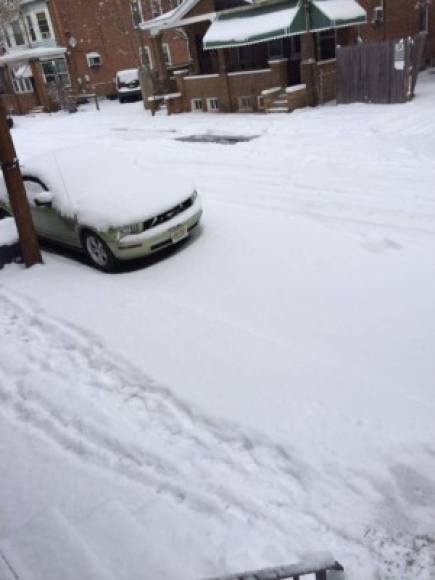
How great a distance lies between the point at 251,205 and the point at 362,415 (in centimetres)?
578

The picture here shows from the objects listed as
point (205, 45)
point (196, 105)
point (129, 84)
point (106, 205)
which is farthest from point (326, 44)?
point (106, 205)

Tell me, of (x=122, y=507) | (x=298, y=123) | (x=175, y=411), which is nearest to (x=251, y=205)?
(x=175, y=411)

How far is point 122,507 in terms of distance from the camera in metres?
3.53

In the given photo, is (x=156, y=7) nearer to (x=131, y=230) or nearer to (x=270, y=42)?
(x=270, y=42)

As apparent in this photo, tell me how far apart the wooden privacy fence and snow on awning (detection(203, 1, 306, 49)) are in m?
1.94

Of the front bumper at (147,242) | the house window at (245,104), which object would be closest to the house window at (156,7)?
the house window at (245,104)

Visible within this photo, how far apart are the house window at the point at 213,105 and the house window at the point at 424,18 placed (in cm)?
1088

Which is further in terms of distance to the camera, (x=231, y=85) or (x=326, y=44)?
(x=231, y=85)

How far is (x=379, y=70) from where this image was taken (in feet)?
53.9

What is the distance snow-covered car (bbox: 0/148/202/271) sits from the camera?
7102 mm

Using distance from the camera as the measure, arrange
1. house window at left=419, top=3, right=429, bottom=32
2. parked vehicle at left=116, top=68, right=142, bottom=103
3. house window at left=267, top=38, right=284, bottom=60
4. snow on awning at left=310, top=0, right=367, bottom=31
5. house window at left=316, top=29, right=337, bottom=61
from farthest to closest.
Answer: parked vehicle at left=116, top=68, right=142, bottom=103 → house window at left=419, top=3, right=429, bottom=32 → house window at left=267, top=38, right=284, bottom=60 → house window at left=316, top=29, right=337, bottom=61 → snow on awning at left=310, top=0, right=367, bottom=31

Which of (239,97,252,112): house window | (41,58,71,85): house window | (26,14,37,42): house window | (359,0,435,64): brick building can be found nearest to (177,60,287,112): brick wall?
(239,97,252,112): house window

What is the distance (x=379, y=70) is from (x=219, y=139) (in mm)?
5955

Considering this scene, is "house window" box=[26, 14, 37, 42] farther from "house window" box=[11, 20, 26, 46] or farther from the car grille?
the car grille
